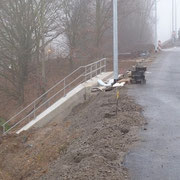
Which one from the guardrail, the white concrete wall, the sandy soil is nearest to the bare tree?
the guardrail

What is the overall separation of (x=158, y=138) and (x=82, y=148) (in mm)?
1771

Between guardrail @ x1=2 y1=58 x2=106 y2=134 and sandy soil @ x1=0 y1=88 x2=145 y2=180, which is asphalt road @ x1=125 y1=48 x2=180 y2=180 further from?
guardrail @ x1=2 y1=58 x2=106 y2=134

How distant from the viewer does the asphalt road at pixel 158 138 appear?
617cm

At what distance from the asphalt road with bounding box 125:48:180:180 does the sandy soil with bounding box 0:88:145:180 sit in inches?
9.6

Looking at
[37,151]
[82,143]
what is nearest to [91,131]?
[82,143]

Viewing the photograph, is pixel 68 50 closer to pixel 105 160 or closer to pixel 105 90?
pixel 105 90

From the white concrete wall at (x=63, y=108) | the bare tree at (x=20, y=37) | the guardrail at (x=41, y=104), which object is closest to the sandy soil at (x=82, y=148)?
the white concrete wall at (x=63, y=108)

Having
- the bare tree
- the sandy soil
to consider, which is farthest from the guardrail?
the sandy soil

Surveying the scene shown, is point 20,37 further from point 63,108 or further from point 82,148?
point 82,148

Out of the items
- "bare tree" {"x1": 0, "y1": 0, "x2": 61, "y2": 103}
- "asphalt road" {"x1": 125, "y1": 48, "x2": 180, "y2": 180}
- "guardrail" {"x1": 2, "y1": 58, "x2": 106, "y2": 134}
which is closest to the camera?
"asphalt road" {"x1": 125, "y1": 48, "x2": 180, "y2": 180}

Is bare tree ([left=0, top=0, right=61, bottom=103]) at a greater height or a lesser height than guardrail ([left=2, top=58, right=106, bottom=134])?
greater

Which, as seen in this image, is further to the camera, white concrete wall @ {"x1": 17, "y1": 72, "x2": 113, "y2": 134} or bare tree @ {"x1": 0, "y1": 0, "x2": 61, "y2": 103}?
bare tree @ {"x1": 0, "y1": 0, "x2": 61, "y2": 103}

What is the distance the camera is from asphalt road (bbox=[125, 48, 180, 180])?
243 inches

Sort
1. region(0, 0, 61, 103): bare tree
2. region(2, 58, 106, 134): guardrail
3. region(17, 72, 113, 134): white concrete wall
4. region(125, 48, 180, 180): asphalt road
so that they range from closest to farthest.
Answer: region(125, 48, 180, 180): asphalt road < region(17, 72, 113, 134): white concrete wall < region(2, 58, 106, 134): guardrail < region(0, 0, 61, 103): bare tree
